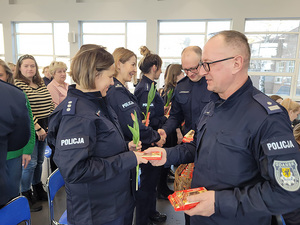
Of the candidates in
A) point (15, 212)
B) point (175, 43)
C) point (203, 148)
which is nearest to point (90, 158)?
point (15, 212)

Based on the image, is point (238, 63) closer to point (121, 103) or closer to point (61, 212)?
point (121, 103)

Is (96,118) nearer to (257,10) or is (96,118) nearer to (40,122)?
(40,122)

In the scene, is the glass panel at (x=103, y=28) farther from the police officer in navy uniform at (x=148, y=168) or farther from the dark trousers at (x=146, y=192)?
the dark trousers at (x=146, y=192)

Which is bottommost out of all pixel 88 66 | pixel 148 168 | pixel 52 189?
pixel 148 168

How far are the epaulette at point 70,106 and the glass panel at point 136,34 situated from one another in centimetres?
745

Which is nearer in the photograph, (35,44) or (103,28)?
(103,28)

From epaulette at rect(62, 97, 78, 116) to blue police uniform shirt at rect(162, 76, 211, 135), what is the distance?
1.30 metres

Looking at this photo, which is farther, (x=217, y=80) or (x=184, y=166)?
(x=184, y=166)

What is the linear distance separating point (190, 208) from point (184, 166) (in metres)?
0.63

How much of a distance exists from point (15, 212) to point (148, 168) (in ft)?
4.27

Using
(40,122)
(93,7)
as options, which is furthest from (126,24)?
(40,122)

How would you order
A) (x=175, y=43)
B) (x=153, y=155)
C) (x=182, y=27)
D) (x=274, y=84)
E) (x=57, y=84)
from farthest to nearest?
(x=175, y=43)
(x=182, y=27)
(x=274, y=84)
(x=57, y=84)
(x=153, y=155)

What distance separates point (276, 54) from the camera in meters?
7.68

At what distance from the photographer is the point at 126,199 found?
1421 mm
